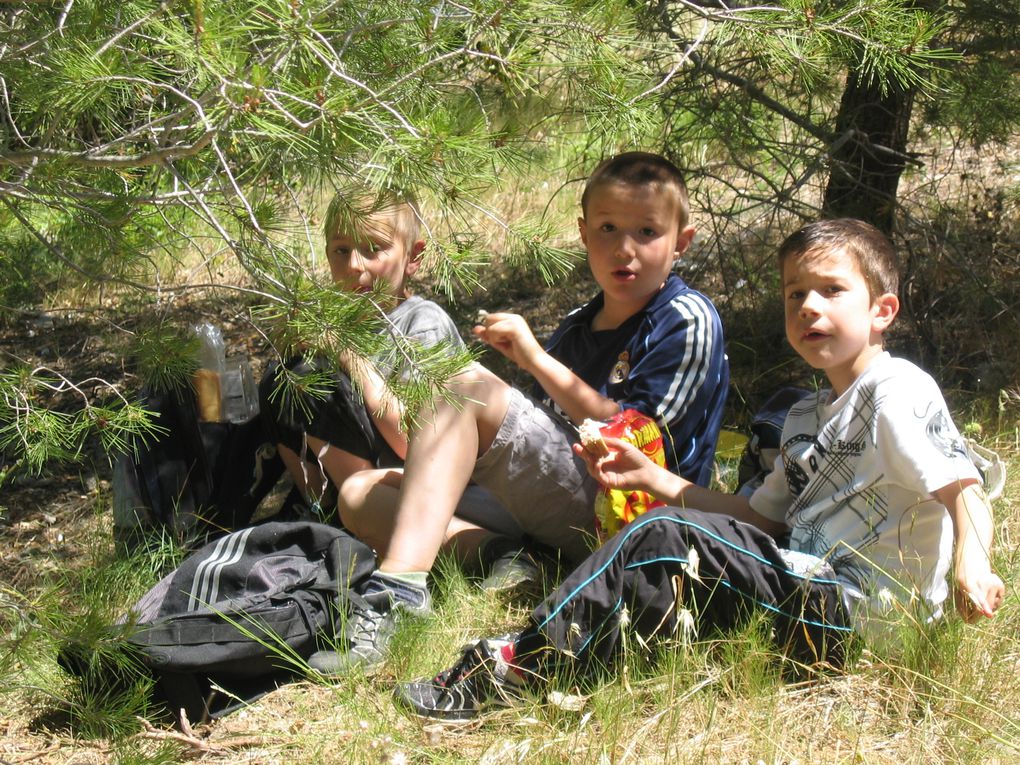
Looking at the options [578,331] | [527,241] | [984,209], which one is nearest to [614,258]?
[578,331]

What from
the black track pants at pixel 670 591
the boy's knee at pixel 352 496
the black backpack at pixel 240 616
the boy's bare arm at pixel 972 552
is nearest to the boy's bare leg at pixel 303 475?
the boy's knee at pixel 352 496

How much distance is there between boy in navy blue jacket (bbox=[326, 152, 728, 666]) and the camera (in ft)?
7.59

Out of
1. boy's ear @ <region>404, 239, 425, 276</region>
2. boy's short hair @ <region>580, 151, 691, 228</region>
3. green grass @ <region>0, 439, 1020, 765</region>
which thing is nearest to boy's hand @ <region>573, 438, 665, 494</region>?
green grass @ <region>0, 439, 1020, 765</region>

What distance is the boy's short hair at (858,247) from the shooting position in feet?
6.68

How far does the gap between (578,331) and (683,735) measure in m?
1.16

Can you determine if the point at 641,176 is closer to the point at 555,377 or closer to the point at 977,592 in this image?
the point at 555,377

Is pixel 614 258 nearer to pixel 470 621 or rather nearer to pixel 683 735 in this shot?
pixel 470 621

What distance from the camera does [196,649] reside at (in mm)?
1962

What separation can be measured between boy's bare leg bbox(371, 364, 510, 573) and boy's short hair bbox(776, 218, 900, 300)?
0.74 metres

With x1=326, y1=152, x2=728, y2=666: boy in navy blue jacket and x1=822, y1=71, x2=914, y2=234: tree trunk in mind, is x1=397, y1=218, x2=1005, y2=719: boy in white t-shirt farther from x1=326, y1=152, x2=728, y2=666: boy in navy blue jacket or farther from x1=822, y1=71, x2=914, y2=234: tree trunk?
x1=822, y1=71, x2=914, y2=234: tree trunk

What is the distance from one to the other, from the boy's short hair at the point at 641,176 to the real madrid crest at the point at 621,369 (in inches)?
14.3

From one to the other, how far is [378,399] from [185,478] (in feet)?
2.35

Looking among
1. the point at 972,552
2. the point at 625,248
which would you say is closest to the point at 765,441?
the point at 625,248

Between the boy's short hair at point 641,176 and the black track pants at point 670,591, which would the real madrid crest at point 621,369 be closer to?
the boy's short hair at point 641,176
